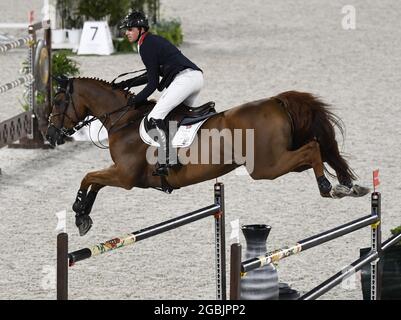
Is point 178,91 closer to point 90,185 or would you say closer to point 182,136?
point 182,136

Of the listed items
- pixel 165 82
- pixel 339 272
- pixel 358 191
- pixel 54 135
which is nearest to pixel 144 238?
pixel 339 272

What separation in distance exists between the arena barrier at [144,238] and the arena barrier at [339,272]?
99 centimetres

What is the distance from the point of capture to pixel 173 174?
11.2m

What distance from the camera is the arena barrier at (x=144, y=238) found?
26.6 feet

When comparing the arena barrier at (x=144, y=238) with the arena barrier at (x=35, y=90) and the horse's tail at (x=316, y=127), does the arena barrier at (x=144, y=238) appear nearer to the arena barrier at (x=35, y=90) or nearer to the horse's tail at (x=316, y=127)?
the horse's tail at (x=316, y=127)

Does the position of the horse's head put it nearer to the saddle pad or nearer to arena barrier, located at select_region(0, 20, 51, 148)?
the saddle pad

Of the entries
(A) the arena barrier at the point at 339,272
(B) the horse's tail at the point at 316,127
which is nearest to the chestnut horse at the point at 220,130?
(B) the horse's tail at the point at 316,127

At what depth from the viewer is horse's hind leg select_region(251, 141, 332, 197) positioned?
10.3 meters

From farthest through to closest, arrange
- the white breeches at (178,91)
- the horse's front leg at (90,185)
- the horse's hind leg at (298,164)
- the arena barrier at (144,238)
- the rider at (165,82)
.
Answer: the white breeches at (178,91), the horse's front leg at (90,185), the rider at (165,82), the horse's hind leg at (298,164), the arena barrier at (144,238)

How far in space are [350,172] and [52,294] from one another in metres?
2.71

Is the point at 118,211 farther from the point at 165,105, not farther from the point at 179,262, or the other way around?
the point at 165,105

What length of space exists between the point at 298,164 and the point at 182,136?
3.67ft

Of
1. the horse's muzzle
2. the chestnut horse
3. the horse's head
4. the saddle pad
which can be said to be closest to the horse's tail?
the chestnut horse
